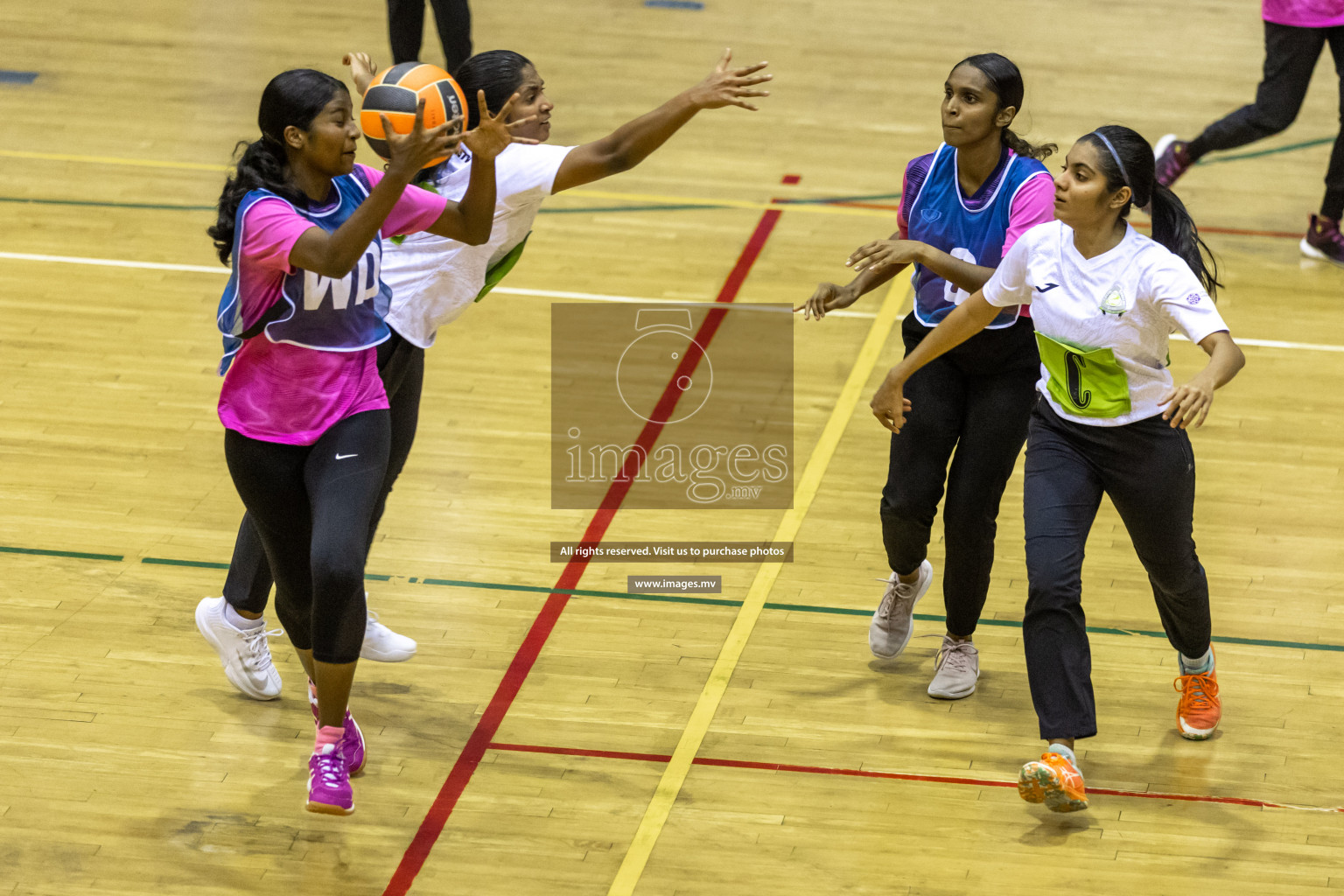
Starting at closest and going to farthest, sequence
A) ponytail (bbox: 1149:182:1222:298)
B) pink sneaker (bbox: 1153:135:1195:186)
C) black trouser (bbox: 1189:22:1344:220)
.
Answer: ponytail (bbox: 1149:182:1222:298) → black trouser (bbox: 1189:22:1344:220) → pink sneaker (bbox: 1153:135:1195:186)

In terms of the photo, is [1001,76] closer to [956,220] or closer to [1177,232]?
[956,220]

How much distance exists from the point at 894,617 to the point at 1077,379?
106cm

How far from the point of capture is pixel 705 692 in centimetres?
456

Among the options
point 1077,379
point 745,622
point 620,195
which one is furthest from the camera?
point 620,195

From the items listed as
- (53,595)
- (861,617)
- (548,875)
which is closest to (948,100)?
(861,617)

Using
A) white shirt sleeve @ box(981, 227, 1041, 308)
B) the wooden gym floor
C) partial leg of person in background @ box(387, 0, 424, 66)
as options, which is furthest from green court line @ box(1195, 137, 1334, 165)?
white shirt sleeve @ box(981, 227, 1041, 308)

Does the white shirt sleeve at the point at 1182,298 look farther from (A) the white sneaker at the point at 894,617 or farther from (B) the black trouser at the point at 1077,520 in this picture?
(A) the white sneaker at the point at 894,617

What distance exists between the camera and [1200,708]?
4348mm

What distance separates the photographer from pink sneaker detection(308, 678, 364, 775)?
408cm

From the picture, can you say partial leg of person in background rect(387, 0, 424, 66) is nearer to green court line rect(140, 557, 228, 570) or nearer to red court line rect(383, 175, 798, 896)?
red court line rect(383, 175, 798, 896)

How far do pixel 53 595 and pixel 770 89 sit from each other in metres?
6.18

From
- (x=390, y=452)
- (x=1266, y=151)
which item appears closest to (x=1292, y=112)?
(x=1266, y=151)

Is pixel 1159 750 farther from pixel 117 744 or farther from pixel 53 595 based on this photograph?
pixel 53 595

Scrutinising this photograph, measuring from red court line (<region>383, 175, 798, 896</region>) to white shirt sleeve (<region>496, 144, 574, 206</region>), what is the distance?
4.58 feet
